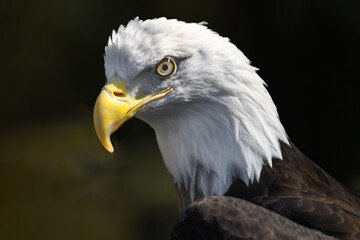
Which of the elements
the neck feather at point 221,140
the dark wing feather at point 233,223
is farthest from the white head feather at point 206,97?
the dark wing feather at point 233,223

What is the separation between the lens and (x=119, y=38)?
2074mm

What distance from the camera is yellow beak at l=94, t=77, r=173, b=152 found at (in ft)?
6.29

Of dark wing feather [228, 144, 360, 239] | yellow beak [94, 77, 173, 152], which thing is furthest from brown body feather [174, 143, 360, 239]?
yellow beak [94, 77, 173, 152]

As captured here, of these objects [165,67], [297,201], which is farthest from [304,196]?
[165,67]

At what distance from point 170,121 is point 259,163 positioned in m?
0.39

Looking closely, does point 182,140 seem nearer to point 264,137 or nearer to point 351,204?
point 264,137

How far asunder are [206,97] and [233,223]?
1.81 ft

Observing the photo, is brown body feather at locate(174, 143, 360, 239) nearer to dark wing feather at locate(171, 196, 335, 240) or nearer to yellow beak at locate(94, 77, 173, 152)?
dark wing feather at locate(171, 196, 335, 240)

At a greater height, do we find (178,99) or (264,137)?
(178,99)

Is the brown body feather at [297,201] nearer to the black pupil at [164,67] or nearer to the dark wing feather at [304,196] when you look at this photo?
the dark wing feather at [304,196]

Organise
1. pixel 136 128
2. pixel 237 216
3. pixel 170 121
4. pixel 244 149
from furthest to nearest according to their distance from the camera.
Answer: pixel 136 128
pixel 170 121
pixel 244 149
pixel 237 216

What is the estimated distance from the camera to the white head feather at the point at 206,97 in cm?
202

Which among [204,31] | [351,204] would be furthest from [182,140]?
[351,204]

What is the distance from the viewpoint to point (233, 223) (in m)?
1.70
